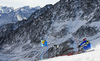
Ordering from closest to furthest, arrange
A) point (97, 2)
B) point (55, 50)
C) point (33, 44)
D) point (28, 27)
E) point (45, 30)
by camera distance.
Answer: point (55, 50) → point (97, 2) → point (33, 44) → point (45, 30) → point (28, 27)

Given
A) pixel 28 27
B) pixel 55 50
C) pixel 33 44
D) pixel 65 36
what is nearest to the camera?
pixel 55 50

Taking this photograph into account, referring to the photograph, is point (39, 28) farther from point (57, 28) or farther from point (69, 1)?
point (69, 1)

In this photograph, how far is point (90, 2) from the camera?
67812 millimetres

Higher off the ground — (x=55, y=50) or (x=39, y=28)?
(x=39, y=28)

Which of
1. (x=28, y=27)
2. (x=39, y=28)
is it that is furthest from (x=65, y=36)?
(x=28, y=27)

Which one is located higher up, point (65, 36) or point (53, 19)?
point (53, 19)

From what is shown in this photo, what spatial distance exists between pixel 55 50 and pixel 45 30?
33319mm

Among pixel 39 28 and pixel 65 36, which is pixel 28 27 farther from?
pixel 65 36

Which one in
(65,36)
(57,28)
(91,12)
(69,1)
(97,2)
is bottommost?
(65,36)

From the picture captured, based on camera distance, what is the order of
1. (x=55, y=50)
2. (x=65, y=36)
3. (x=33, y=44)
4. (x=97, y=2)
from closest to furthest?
1. (x=55, y=50)
2. (x=65, y=36)
3. (x=97, y=2)
4. (x=33, y=44)

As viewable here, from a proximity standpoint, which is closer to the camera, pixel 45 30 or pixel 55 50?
pixel 55 50

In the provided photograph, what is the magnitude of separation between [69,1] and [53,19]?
51.5ft

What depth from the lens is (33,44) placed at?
7000 cm

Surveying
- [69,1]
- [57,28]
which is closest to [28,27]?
[57,28]
